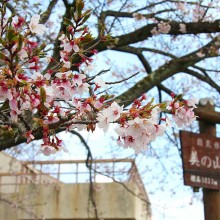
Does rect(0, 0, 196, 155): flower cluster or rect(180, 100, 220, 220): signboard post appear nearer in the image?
rect(0, 0, 196, 155): flower cluster

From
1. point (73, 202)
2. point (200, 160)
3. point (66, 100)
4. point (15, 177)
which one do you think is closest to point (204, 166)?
point (200, 160)

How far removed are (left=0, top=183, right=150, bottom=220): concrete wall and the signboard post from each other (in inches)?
260

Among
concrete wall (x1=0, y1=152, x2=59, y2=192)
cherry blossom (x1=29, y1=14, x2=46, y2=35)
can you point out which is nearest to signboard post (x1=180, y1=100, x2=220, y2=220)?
cherry blossom (x1=29, y1=14, x2=46, y2=35)

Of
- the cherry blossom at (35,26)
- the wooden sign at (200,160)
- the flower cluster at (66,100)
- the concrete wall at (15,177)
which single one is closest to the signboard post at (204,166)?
the wooden sign at (200,160)

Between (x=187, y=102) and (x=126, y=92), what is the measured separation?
269cm

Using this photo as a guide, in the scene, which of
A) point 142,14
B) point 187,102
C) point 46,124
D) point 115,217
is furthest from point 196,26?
point 115,217

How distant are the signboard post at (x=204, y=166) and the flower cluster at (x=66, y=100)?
2340mm

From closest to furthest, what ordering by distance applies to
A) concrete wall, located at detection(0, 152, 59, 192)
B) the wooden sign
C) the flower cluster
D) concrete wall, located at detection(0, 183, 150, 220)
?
the flower cluster
the wooden sign
concrete wall, located at detection(0, 183, 150, 220)
concrete wall, located at detection(0, 152, 59, 192)

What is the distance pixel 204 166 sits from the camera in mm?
4590

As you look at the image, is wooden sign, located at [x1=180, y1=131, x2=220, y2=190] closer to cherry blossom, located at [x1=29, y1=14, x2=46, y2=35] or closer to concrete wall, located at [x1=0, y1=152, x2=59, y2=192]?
cherry blossom, located at [x1=29, y1=14, x2=46, y2=35]

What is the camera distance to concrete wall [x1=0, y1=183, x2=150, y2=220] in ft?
37.0

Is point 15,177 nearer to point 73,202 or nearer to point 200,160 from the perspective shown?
point 73,202

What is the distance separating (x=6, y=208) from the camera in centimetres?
1215

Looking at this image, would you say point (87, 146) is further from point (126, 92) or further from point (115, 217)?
point (115, 217)
